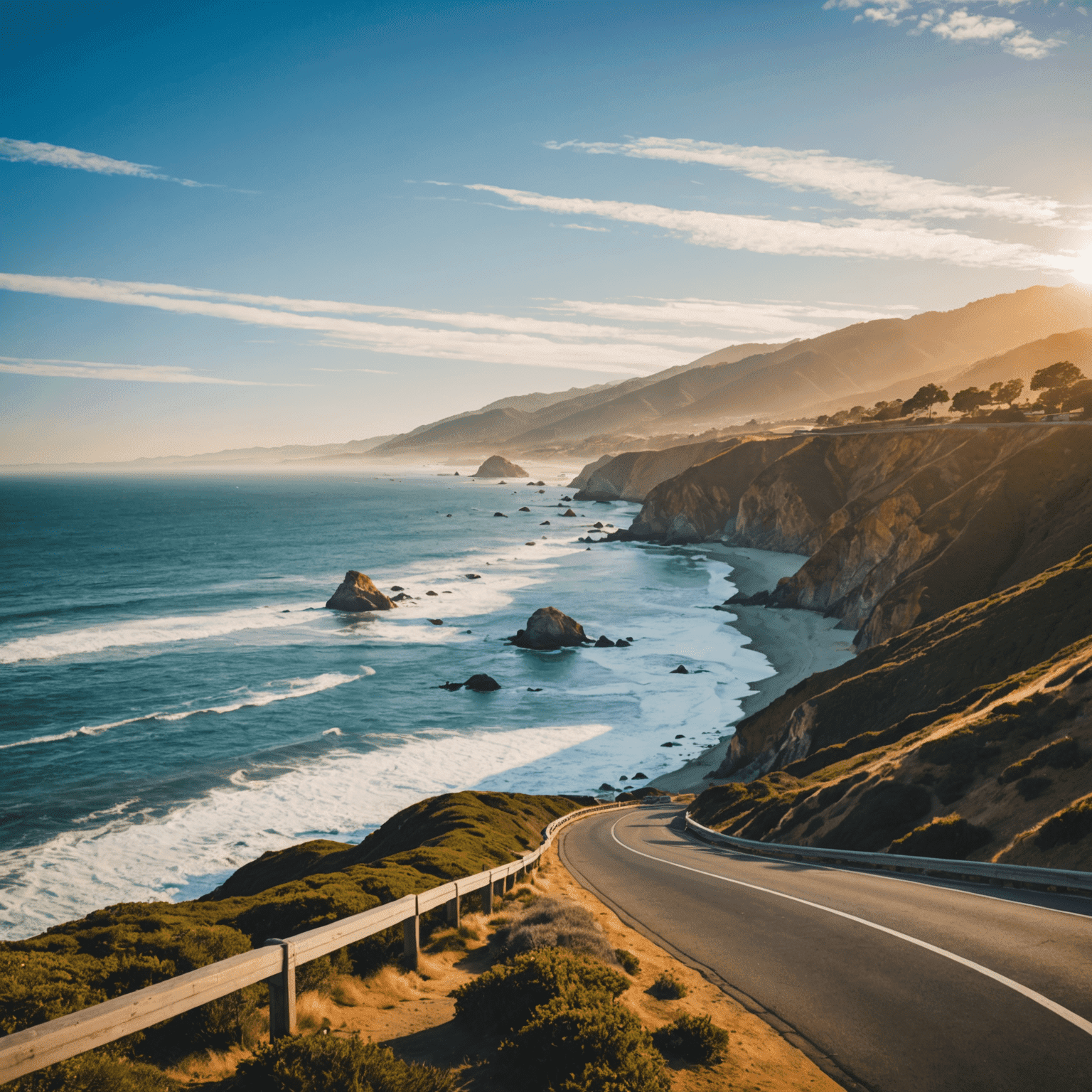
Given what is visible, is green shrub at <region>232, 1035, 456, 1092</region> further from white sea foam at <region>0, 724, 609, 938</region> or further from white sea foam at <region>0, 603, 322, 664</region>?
white sea foam at <region>0, 603, 322, 664</region>

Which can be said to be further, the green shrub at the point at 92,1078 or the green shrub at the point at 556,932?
the green shrub at the point at 556,932

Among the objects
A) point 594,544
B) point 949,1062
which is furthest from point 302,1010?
point 594,544

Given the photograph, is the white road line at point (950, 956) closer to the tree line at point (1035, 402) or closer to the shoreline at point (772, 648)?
the shoreline at point (772, 648)

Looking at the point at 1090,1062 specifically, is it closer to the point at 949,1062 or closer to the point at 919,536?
the point at 949,1062

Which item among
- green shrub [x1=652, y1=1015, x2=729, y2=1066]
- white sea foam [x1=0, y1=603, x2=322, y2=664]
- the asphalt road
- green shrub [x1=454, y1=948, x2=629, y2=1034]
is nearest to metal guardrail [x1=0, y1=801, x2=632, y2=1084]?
green shrub [x1=454, y1=948, x2=629, y2=1034]

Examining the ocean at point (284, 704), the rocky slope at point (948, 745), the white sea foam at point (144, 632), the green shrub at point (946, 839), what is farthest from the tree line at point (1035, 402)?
the white sea foam at point (144, 632)

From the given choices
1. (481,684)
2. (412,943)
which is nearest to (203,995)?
(412,943)
